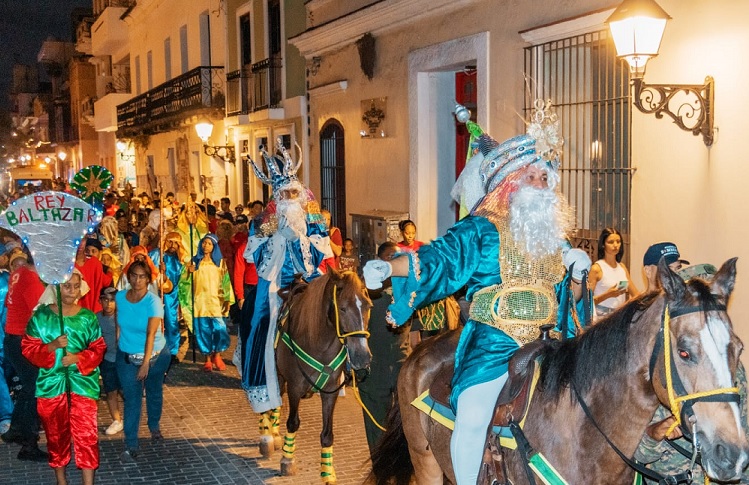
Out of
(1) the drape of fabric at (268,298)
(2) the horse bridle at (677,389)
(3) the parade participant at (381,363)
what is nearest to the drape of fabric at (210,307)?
(1) the drape of fabric at (268,298)

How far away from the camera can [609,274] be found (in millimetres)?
8039

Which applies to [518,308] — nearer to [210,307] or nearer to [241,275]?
[210,307]

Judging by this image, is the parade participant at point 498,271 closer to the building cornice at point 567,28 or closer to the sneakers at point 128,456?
the sneakers at point 128,456

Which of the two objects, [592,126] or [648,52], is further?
[592,126]

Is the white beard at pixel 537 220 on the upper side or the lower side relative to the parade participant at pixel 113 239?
upper

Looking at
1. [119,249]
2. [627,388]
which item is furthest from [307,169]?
[627,388]

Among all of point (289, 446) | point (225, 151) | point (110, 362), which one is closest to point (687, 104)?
point (289, 446)

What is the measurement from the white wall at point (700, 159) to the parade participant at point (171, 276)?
5.40m

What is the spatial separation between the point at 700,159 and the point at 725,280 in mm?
4816

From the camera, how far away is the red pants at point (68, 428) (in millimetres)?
6406

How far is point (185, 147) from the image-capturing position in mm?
28422

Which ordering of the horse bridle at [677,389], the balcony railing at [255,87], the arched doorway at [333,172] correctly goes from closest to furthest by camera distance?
the horse bridle at [677,389] → the arched doorway at [333,172] → the balcony railing at [255,87]

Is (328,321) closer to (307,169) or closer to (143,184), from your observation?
(307,169)

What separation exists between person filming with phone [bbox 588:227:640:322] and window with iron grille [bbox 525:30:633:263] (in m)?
0.76
